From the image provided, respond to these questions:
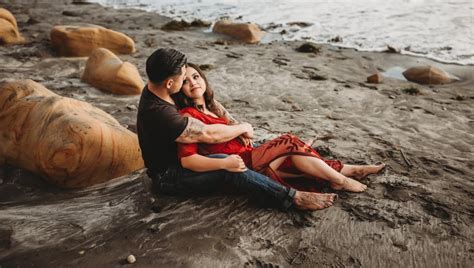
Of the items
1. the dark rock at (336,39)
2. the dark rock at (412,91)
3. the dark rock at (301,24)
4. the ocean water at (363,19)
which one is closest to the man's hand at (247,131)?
the dark rock at (412,91)

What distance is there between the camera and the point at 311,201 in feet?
9.49

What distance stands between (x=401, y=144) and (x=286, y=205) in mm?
2013

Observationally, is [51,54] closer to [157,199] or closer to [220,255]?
[157,199]

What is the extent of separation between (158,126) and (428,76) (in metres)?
5.47

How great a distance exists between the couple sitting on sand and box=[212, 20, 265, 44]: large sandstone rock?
6.17 meters

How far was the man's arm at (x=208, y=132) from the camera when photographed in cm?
276

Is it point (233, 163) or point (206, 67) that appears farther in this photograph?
point (206, 67)

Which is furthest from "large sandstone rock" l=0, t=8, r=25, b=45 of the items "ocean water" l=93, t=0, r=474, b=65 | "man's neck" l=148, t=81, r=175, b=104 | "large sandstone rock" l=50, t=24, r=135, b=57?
"man's neck" l=148, t=81, r=175, b=104

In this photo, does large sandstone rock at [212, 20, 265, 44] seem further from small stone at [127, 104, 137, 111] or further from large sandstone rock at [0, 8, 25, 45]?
small stone at [127, 104, 137, 111]

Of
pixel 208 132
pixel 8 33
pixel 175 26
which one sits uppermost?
pixel 208 132

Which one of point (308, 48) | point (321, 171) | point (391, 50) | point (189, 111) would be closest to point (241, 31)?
point (308, 48)

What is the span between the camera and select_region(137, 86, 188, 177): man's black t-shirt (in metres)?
2.72

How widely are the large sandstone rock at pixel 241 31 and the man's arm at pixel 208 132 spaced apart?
6314 mm

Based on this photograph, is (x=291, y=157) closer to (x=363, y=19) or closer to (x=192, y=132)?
(x=192, y=132)
